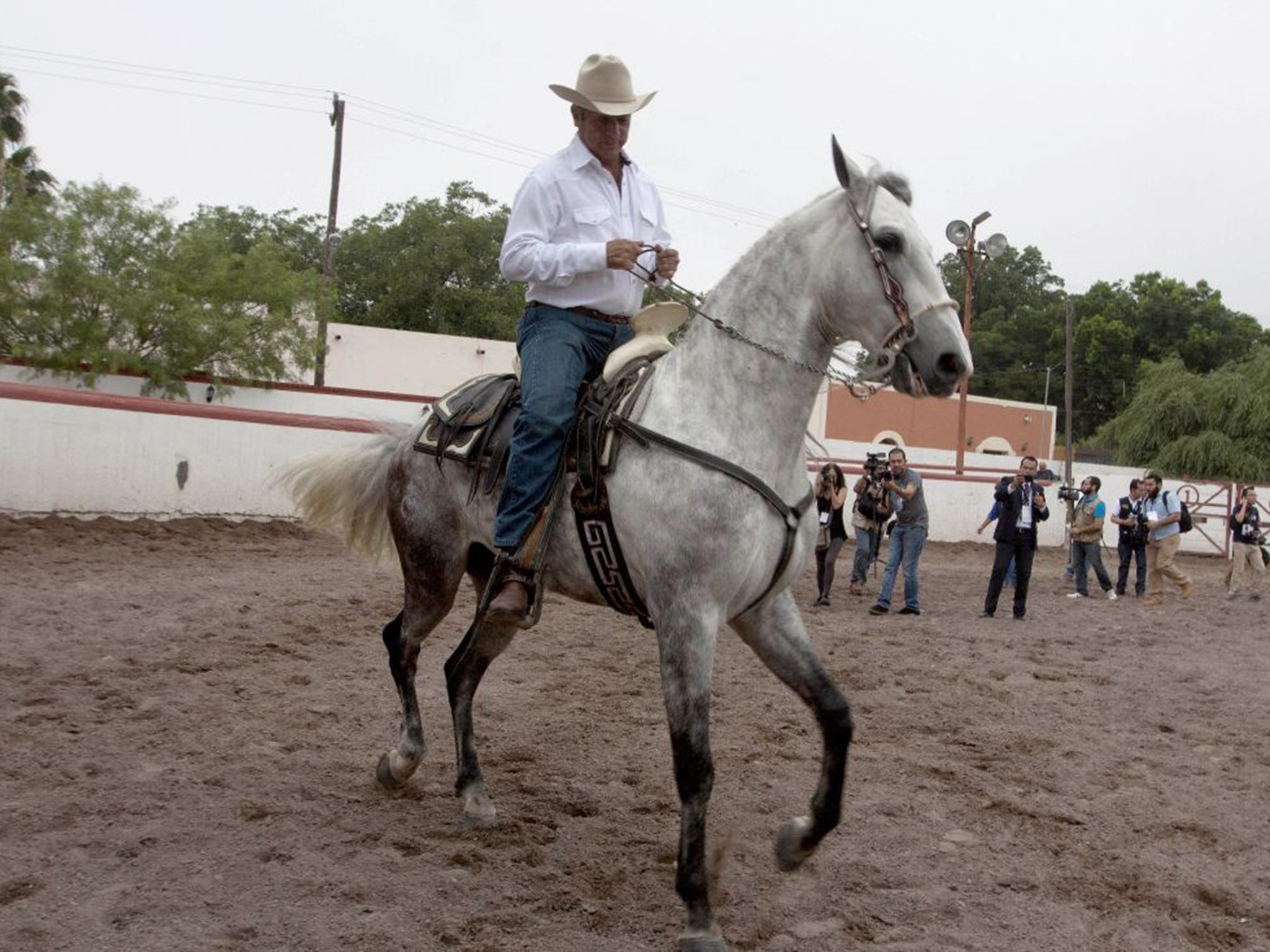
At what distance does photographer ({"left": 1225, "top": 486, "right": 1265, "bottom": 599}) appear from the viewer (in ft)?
55.5

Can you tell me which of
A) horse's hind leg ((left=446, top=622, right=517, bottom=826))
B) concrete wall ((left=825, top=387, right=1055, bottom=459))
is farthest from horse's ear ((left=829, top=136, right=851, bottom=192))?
concrete wall ((left=825, top=387, right=1055, bottom=459))

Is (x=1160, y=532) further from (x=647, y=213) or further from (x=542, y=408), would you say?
(x=542, y=408)

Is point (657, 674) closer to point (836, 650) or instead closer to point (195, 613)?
point (836, 650)

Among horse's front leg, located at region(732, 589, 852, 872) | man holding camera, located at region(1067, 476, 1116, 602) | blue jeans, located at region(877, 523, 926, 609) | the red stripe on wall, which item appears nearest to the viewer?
horse's front leg, located at region(732, 589, 852, 872)

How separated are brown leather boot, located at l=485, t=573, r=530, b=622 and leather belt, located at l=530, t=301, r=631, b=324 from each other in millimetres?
1112

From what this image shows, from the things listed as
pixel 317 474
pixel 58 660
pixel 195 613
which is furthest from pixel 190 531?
pixel 317 474

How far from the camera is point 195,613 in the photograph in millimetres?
9242

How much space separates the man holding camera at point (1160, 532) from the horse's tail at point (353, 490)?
13.5m

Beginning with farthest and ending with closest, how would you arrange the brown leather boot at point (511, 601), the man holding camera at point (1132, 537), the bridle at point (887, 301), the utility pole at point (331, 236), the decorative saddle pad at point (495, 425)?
the utility pole at point (331, 236)
the man holding camera at point (1132, 537)
the brown leather boot at point (511, 601)
the decorative saddle pad at point (495, 425)
the bridle at point (887, 301)

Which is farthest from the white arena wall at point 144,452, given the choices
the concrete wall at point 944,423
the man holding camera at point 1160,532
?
the concrete wall at point 944,423

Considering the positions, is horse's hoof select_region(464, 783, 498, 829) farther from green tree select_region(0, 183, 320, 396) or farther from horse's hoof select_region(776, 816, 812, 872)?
green tree select_region(0, 183, 320, 396)

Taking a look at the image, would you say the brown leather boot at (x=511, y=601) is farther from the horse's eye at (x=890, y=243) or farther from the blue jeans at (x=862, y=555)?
the blue jeans at (x=862, y=555)

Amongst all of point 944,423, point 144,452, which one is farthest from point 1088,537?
point 944,423

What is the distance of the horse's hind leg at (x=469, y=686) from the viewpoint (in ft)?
16.1
